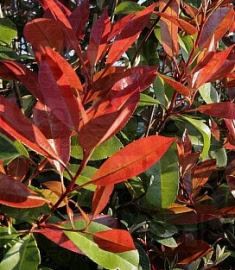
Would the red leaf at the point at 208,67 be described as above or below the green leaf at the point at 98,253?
above

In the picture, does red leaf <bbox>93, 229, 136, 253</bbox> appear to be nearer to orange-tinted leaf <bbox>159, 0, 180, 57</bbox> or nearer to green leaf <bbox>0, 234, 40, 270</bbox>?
green leaf <bbox>0, 234, 40, 270</bbox>

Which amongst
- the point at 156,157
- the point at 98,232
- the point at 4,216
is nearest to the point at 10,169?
the point at 4,216

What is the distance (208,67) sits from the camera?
1030 millimetres

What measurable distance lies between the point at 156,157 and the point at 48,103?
6.9 inches

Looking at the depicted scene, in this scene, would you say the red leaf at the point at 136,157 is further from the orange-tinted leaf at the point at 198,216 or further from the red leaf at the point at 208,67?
the orange-tinted leaf at the point at 198,216

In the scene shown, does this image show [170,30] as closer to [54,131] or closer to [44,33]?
[44,33]

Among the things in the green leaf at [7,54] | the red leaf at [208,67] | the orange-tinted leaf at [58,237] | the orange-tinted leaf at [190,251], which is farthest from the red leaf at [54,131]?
the orange-tinted leaf at [190,251]

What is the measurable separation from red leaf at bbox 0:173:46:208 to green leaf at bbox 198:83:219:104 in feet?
1.69

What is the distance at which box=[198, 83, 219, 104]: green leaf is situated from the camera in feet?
3.88

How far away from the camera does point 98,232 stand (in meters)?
0.85

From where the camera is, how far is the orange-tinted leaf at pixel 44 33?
0.90m

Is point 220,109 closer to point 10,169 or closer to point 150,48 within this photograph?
point 150,48

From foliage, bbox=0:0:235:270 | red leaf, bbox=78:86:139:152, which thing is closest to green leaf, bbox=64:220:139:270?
foliage, bbox=0:0:235:270

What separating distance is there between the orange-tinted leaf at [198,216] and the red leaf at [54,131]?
1.57ft
